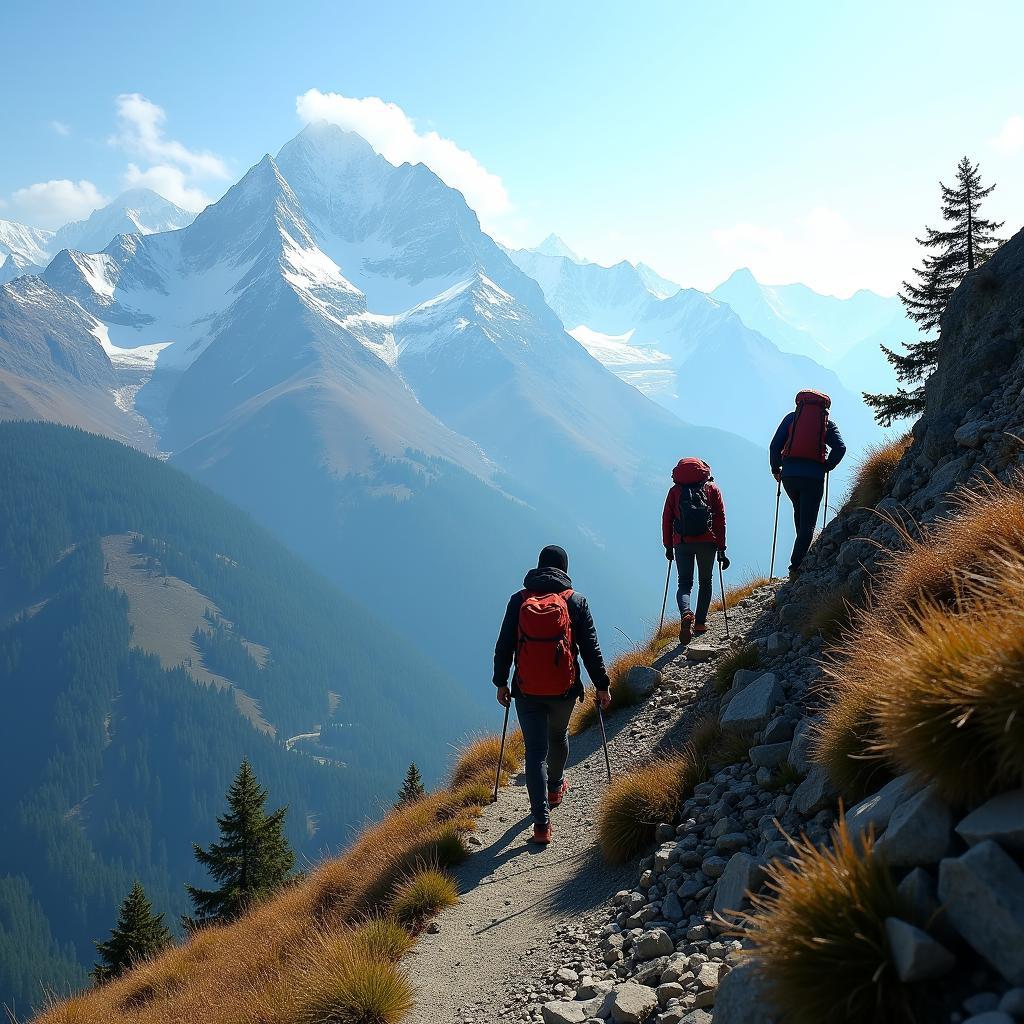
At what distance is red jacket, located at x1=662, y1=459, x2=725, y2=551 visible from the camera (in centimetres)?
1225

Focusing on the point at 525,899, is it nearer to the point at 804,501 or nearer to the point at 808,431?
the point at 804,501

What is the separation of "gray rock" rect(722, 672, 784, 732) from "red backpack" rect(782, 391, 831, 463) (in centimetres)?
534

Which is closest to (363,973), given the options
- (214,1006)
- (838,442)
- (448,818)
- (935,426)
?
(214,1006)

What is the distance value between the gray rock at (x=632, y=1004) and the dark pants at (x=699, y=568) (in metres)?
8.02

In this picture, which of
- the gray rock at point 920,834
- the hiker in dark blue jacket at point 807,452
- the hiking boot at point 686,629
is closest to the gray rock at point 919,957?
the gray rock at point 920,834

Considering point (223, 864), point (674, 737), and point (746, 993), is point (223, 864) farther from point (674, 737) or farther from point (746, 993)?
point (746, 993)

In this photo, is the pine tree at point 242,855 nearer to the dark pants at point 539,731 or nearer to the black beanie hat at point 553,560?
the dark pants at point 539,731

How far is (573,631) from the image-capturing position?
8742 mm

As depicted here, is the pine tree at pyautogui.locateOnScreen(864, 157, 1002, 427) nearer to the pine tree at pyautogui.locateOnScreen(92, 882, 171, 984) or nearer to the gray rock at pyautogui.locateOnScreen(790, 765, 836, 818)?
the gray rock at pyautogui.locateOnScreen(790, 765, 836, 818)

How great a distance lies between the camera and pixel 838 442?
1196 centimetres

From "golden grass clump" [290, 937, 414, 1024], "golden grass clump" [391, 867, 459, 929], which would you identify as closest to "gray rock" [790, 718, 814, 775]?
"golden grass clump" [290, 937, 414, 1024]

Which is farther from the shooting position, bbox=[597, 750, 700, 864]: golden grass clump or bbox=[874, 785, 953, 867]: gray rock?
bbox=[597, 750, 700, 864]: golden grass clump

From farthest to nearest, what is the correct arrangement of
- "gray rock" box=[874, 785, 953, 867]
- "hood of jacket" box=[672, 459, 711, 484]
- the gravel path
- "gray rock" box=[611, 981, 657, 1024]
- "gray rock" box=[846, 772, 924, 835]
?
"hood of jacket" box=[672, 459, 711, 484], the gravel path, "gray rock" box=[611, 981, 657, 1024], "gray rock" box=[846, 772, 924, 835], "gray rock" box=[874, 785, 953, 867]

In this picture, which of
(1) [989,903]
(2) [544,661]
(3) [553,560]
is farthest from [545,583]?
(1) [989,903]
